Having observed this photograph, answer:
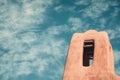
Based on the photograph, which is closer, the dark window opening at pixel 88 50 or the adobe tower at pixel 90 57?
the adobe tower at pixel 90 57

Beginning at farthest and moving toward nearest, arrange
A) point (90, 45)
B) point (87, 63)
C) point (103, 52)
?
point (87, 63), point (90, 45), point (103, 52)

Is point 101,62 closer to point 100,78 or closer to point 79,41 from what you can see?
point 100,78

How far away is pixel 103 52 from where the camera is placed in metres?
13.0

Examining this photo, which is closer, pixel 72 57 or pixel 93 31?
pixel 72 57

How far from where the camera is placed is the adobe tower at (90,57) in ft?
40.5

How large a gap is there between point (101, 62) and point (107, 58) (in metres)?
0.34

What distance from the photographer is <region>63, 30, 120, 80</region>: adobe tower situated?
1234 cm

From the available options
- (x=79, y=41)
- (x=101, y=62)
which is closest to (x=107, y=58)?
(x=101, y=62)

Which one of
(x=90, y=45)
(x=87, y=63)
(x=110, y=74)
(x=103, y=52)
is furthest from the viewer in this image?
(x=87, y=63)

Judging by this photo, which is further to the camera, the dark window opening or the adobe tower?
the dark window opening

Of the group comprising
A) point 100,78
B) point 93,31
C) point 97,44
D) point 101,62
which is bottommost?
point 100,78

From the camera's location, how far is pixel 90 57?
14.8 meters

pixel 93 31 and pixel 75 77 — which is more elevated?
pixel 93 31

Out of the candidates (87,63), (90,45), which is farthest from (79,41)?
(87,63)
